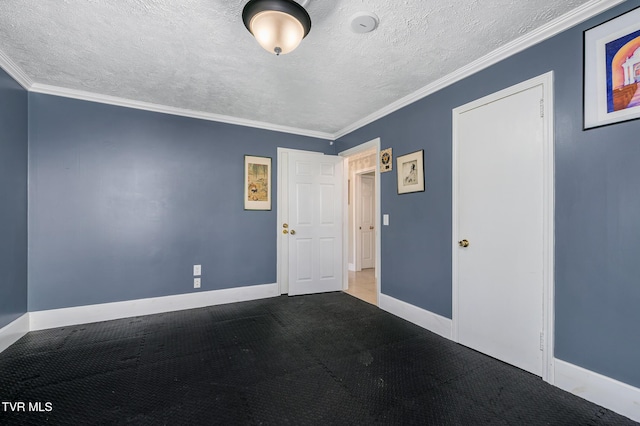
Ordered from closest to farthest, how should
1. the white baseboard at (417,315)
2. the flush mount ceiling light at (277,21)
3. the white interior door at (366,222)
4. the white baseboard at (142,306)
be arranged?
the flush mount ceiling light at (277,21) < the white baseboard at (417,315) < the white baseboard at (142,306) < the white interior door at (366,222)

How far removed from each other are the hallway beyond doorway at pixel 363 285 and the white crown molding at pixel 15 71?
450 cm

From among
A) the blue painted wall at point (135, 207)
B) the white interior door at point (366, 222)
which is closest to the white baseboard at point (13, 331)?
the blue painted wall at point (135, 207)

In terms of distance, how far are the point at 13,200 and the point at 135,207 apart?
0.98 metres

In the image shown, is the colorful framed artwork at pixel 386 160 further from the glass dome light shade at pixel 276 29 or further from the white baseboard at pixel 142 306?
the white baseboard at pixel 142 306

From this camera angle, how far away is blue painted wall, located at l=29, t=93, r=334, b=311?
2908 mm

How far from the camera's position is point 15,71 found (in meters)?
2.52

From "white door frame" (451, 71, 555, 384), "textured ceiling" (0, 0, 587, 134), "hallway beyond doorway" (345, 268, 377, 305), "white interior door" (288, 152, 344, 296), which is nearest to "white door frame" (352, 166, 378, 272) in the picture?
"hallway beyond doorway" (345, 268, 377, 305)

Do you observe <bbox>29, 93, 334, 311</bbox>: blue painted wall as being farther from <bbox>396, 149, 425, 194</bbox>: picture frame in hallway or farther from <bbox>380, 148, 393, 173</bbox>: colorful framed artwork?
<bbox>396, 149, 425, 194</bbox>: picture frame in hallway

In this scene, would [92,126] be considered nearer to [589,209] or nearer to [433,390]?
[433,390]

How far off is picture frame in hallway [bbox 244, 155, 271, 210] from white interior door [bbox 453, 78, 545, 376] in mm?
2527

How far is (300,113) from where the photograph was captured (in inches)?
140

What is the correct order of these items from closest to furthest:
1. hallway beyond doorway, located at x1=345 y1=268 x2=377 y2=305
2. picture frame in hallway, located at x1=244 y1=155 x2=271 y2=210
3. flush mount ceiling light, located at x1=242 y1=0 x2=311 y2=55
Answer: flush mount ceiling light, located at x1=242 y1=0 x2=311 y2=55 < picture frame in hallway, located at x1=244 y1=155 x2=271 y2=210 < hallway beyond doorway, located at x1=345 y1=268 x2=377 y2=305

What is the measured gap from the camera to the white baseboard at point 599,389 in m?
1.60

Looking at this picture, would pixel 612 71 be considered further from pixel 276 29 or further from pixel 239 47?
pixel 239 47
